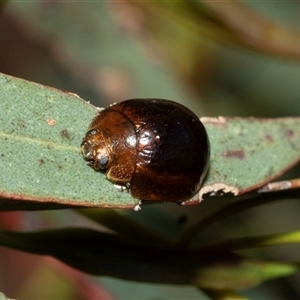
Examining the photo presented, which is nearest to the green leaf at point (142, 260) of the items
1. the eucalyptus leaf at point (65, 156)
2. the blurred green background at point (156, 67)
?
the eucalyptus leaf at point (65, 156)

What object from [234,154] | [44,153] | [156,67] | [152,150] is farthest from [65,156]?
[156,67]

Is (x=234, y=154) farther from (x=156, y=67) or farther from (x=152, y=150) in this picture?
(x=156, y=67)

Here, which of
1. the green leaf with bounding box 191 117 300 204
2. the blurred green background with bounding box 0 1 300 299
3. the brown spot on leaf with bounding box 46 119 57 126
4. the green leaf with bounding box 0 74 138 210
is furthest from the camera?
the blurred green background with bounding box 0 1 300 299

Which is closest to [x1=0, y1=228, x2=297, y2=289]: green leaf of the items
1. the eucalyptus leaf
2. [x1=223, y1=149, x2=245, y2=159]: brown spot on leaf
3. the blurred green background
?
the eucalyptus leaf

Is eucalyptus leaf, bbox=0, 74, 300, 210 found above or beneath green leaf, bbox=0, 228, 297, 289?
above

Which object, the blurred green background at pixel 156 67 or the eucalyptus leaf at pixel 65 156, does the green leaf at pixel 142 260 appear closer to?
the eucalyptus leaf at pixel 65 156

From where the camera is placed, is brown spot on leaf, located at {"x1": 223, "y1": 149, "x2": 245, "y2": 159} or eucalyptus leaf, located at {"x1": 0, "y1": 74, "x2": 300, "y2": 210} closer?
eucalyptus leaf, located at {"x1": 0, "y1": 74, "x2": 300, "y2": 210}

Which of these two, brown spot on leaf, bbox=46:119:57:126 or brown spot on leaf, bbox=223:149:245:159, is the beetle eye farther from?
brown spot on leaf, bbox=223:149:245:159
